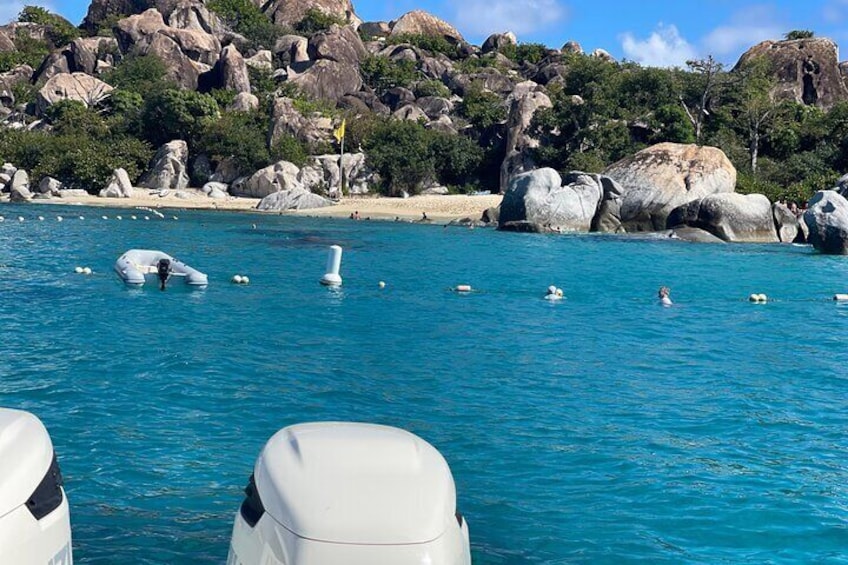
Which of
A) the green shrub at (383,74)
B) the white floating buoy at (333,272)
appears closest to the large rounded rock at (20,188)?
the green shrub at (383,74)

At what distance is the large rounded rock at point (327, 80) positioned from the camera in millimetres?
80000

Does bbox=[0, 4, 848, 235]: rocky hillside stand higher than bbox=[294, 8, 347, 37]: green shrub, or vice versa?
bbox=[294, 8, 347, 37]: green shrub

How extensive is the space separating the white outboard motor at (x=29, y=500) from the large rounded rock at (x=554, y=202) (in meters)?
38.3

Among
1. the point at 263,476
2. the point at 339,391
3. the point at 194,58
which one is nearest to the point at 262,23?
the point at 194,58

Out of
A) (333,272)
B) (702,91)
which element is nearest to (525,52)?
(702,91)

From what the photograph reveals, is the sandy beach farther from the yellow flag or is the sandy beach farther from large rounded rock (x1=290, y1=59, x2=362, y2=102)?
large rounded rock (x1=290, y1=59, x2=362, y2=102)

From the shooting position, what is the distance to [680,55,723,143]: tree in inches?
2280

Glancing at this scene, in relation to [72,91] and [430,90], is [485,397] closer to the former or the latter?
[72,91]

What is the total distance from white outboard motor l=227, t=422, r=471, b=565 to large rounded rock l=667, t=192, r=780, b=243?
3788 cm

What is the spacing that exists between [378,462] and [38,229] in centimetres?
3502

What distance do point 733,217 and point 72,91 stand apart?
5762cm

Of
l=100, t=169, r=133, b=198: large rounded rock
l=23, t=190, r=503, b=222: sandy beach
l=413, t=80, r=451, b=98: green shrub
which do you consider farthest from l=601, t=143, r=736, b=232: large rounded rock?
l=413, t=80, r=451, b=98: green shrub

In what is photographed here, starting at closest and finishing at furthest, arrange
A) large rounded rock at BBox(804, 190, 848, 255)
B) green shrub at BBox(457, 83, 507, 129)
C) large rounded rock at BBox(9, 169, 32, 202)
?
1. large rounded rock at BBox(804, 190, 848, 255)
2. large rounded rock at BBox(9, 169, 32, 202)
3. green shrub at BBox(457, 83, 507, 129)

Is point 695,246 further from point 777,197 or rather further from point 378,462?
point 378,462
